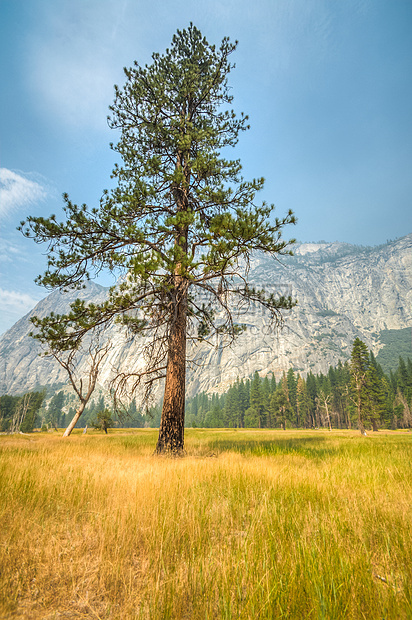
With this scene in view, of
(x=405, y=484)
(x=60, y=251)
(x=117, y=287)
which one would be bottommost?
(x=405, y=484)

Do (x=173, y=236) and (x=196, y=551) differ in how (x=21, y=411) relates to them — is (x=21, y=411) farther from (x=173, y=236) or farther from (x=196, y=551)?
(x=196, y=551)

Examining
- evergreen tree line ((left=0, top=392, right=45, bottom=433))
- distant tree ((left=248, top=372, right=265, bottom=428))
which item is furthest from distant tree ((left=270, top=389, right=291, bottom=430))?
evergreen tree line ((left=0, top=392, right=45, bottom=433))

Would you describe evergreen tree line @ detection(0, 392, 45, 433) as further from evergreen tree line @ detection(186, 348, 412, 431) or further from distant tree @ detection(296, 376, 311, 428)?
distant tree @ detection(296, 376, 311, 428)

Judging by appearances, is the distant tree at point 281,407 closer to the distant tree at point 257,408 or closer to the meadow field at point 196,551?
the distant tree at point 257,408

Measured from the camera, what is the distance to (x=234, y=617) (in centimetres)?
123

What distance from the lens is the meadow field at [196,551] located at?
1.33 m

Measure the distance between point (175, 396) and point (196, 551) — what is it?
5260mm

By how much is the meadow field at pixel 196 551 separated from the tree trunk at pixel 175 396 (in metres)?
3.49

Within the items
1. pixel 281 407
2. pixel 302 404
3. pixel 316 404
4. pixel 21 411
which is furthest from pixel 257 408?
pixel 21 411

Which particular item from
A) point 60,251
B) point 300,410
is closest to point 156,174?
point 60,251

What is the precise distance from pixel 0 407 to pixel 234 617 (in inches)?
3553

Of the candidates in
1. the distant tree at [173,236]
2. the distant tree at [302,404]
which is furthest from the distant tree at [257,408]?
the distant tree at [173,236]

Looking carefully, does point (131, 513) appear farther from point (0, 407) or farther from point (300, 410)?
point (0, 407)

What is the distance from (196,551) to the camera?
1.95m
